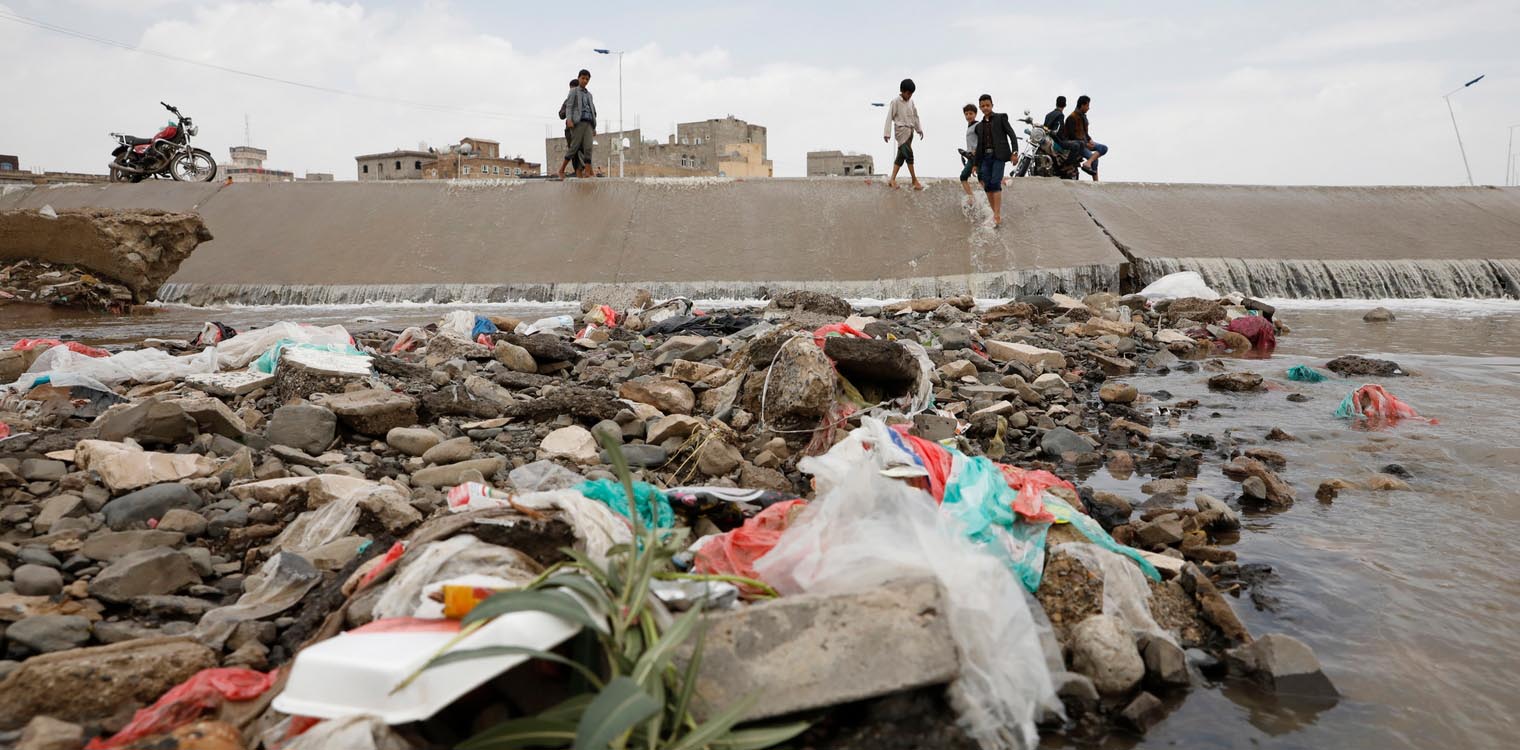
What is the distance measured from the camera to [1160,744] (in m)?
2.15

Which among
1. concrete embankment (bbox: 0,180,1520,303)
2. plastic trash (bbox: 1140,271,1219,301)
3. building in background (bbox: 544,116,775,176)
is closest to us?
plastic trash (bbox: 1140,271,1219,301)

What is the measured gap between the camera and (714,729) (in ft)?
5.19

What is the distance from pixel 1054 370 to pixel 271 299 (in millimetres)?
10258

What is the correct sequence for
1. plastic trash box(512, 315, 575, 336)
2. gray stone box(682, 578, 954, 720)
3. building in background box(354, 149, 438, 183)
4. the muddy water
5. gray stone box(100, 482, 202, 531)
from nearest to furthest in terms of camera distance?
gray stone box(682, 578, 954, 720), the muddy water, gray stone box(100, 482, 202, 531), plastic trash box(512, 315, 575, 336), building in background box(354, 149, 438, 183)

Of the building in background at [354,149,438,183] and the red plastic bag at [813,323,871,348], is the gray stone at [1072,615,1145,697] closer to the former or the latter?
the red plastic bag at [813,323,871,348]

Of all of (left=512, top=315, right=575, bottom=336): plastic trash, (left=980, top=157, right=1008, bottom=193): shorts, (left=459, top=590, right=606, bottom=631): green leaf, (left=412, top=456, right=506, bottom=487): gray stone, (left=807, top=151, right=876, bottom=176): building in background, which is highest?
(left=807, top=151, right=876, bottom=176): building in background

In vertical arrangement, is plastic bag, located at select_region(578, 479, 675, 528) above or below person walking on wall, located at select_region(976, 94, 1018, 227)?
below

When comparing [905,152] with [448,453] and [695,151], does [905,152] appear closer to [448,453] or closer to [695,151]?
[448,453]

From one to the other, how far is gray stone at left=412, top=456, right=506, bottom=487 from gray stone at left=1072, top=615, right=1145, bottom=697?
2.39 m

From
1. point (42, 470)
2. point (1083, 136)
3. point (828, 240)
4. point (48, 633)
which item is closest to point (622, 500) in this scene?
point (48, 633)

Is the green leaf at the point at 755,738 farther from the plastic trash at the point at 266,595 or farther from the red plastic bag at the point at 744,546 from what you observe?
the plastic trash at the point at 266,595

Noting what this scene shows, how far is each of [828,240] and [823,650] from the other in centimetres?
1092

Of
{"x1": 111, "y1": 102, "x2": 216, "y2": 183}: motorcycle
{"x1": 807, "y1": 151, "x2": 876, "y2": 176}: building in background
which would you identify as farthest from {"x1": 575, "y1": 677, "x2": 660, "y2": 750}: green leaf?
{"x1": 807, "y1": 151, "x2": 876, "y2": 176}: building in background

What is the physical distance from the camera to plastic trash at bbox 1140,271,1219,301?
33.2 ft
